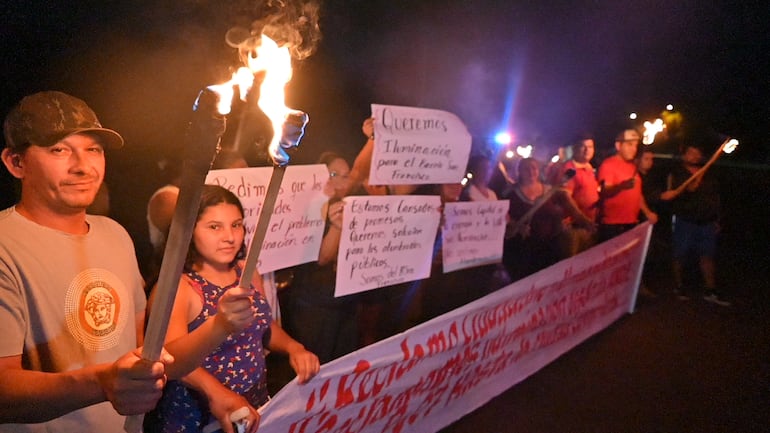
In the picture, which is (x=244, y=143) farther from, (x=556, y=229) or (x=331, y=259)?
(x=556, y=229)

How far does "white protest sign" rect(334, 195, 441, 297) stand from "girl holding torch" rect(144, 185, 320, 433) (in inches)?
39.9

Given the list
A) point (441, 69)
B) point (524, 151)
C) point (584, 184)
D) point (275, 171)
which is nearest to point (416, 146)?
point (275, 171)

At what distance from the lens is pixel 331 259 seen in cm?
365

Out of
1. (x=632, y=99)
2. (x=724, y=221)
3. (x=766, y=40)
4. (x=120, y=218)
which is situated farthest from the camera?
(x=632, y=99)

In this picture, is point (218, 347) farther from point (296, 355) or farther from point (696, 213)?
point (696, 213)

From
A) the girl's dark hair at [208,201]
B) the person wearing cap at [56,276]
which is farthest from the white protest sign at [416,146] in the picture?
the person wearing cap at [56,276]

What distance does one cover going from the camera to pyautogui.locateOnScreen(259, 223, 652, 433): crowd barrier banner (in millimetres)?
2611

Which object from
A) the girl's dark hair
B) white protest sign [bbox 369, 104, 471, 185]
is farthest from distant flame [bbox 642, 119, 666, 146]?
the girl's dark hair

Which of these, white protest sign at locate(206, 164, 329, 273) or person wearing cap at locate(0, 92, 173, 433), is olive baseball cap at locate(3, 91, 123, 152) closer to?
person wearing cap at locate(0, 92, 173, 433)

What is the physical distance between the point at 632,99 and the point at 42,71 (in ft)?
61.1

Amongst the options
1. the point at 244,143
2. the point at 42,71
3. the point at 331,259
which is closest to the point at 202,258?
the point at 331,259

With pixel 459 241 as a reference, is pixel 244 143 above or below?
above

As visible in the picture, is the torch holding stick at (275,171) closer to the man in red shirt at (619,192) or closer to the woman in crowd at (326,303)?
the woman in crowd at (326,303)

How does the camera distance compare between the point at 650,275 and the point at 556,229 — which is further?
the point at 650,275
